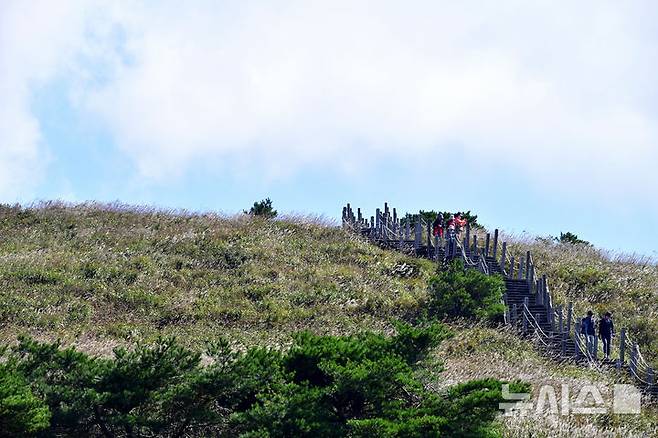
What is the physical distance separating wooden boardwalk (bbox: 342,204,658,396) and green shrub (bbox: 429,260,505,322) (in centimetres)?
76

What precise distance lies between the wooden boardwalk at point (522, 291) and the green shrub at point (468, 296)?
761 millimetres

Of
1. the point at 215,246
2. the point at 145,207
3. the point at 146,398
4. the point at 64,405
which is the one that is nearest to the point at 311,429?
the point at 146,398

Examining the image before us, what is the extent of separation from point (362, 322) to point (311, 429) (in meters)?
12.9

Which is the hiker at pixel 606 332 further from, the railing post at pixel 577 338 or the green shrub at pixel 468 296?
the green shrub at pixel 468 296

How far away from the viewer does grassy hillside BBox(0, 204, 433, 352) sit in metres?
26.4

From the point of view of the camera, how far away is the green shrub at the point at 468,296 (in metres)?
28.1

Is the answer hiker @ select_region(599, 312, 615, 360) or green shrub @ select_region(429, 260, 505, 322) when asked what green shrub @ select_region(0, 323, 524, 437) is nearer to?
hiker @ select_region(599, 312, 615, 360)

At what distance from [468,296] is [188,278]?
31.0 ft

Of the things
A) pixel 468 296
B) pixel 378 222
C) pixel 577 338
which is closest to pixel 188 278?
pixel 468 296

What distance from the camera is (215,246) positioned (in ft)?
113

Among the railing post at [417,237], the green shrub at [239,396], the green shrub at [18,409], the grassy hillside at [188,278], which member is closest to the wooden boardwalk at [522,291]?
the railing post at [417,237]

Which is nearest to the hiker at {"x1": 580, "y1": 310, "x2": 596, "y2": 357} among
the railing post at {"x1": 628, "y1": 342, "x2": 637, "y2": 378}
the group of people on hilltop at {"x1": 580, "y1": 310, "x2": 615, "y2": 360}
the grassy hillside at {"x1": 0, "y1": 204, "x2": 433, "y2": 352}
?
the group of people on hilltop at {"x1": 580, "y1": 310, "x2": 615, "y2": 360}

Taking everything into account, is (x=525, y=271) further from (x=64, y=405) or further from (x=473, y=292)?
(x=64, y=405)

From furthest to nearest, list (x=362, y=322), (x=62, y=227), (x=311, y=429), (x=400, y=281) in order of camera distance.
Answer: (x=62, y=227) → (x=400, y=281) → (x=362, y=322) → (x=311, y=429)
